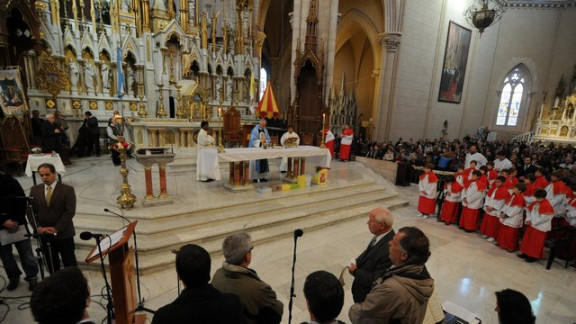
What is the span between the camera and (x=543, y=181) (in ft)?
21.4

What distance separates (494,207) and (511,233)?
23.5 inches

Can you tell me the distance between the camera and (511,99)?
23.5 metres

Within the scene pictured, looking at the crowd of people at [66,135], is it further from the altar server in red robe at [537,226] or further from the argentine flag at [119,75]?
the altar server in red robe at [537,226]

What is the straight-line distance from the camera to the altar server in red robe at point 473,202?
6375mm

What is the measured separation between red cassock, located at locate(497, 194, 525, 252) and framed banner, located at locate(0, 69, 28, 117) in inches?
469

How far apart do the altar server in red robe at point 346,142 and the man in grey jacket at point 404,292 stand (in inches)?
386

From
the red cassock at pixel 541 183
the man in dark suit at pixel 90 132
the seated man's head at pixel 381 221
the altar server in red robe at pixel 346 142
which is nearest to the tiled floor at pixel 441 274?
the seated man's head at pixel 381 221

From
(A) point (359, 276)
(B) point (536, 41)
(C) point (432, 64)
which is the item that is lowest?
(A) point (359, 276)

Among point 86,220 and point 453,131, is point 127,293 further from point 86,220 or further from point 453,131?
point 453,131

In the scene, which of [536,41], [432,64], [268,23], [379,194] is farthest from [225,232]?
[536,41]

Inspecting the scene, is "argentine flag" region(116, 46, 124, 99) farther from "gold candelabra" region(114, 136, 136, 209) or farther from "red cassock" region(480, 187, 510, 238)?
"red cassock" region(480, 187, 510, 238)

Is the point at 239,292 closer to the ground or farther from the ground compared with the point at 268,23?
closer to the ground

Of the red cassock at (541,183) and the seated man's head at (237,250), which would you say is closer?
the seated man's head at (237,250)

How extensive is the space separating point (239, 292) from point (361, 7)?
19789mm
